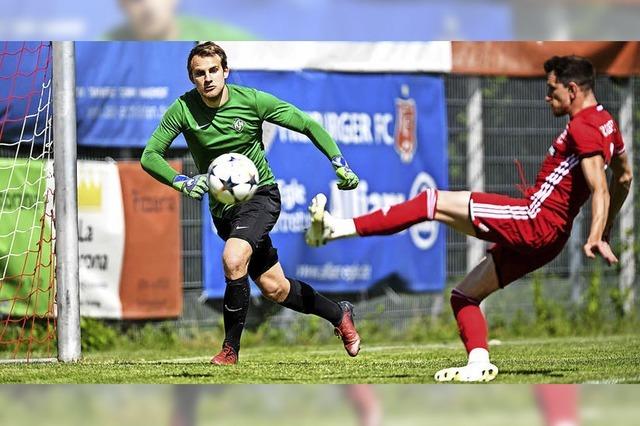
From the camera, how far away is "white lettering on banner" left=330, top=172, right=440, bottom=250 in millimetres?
11781

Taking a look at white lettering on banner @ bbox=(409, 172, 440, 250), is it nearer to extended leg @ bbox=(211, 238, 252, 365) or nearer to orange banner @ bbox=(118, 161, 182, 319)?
orange banner @ bbox=(118, 161, 182, 319)

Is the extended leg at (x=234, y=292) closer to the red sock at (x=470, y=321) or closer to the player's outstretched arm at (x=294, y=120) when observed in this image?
the player's outstretched arm at (x=294, y=120)

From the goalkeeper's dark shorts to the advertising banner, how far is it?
3.42m

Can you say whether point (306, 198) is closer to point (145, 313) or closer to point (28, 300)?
point (145, 313)

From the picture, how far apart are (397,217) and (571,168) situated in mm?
996

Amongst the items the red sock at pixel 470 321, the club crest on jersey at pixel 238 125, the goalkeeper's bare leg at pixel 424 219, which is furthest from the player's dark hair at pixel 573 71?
the club crest on jersey at pixel 238 125

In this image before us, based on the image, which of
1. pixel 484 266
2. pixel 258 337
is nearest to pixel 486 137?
pixel 258 337

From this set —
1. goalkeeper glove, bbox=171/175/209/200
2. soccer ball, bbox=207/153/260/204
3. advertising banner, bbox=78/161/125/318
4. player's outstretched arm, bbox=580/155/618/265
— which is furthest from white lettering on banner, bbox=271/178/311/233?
player's outstretched arm, bbox=580/155/618/265

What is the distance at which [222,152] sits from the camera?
7426mm

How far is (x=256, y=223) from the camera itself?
23.9ft

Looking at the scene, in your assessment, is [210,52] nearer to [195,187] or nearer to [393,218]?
[195,187]

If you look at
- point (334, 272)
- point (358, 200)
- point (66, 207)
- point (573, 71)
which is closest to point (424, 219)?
point (573, 71)

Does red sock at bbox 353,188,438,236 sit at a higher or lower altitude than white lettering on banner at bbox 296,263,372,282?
higher

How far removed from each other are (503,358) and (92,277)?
4074 mm
